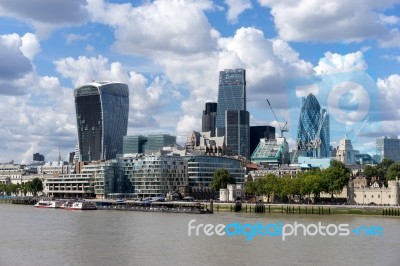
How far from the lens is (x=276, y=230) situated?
81.9 metres

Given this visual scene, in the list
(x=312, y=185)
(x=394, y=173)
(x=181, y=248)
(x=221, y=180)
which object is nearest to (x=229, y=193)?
(x=221, y=180)

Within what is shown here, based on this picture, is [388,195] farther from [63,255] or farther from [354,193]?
[63,255]

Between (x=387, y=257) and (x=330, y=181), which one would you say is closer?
(x=387, y=257)

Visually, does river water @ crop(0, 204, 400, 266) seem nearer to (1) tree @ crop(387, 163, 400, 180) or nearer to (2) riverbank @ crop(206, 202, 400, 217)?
(2) riverbank @ crop(206, 202, 400, 217)

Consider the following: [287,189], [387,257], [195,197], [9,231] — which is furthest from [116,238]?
[195,197]

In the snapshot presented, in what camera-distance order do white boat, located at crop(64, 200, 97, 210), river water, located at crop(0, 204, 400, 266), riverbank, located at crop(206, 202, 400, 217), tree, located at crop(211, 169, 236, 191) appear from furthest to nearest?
tree, located at crop(211, 169, 236, 191) < white boat, located at crop(64, 200, 97, 210) < riverbank, located at crop(206, 202, 400, 217) < river water, located at crop(0, 204, 400, 266)

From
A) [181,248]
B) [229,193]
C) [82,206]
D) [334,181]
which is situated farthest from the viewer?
[229,193]

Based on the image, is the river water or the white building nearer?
the river water

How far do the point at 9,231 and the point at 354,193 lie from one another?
9391 centimetres

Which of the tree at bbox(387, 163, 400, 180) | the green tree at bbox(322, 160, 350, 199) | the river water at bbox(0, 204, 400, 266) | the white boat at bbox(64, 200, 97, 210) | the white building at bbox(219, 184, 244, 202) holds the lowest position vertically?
the river water at bbox(0, 204, 400, 266)

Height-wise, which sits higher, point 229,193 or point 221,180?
point 221,180

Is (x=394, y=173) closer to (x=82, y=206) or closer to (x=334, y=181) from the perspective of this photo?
(x=334, y=181)

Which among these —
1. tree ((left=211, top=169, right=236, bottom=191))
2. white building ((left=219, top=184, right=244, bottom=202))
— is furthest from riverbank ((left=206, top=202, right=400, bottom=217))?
tree ((left=211, top=169, right=236, bottom=191))

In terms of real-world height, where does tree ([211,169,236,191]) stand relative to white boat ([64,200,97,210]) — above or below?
Answer: above
